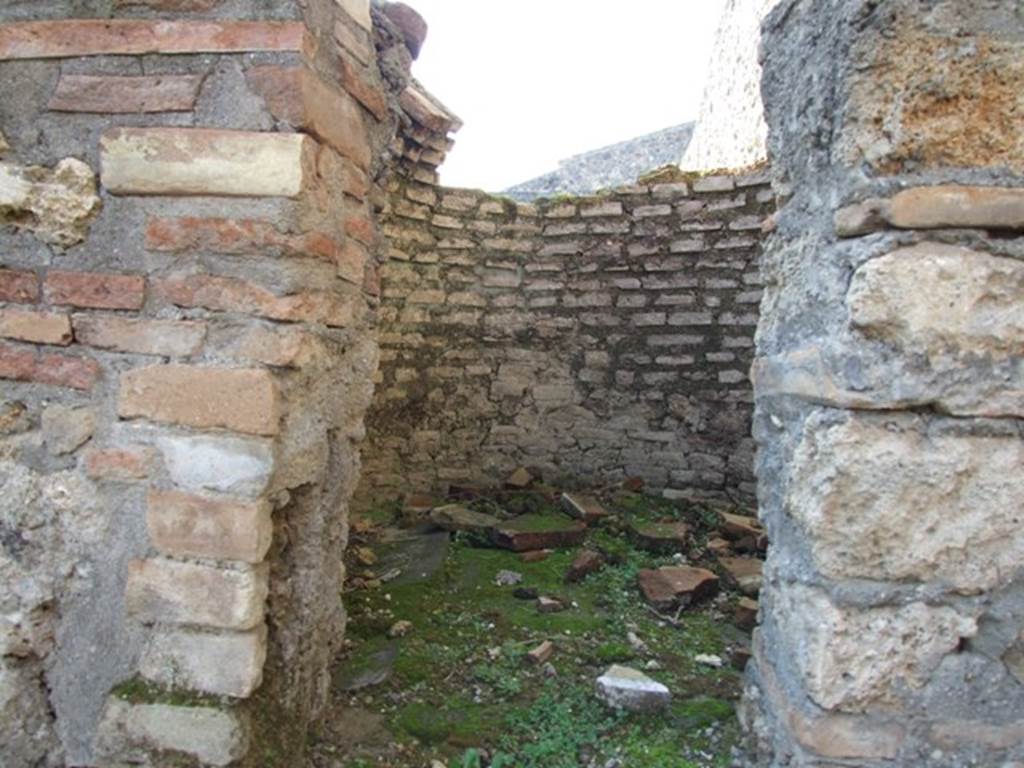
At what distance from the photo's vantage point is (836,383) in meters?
1.36

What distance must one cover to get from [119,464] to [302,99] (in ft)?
3.20

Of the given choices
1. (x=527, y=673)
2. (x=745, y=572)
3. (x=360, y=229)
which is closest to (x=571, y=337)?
(x=745, y=572)

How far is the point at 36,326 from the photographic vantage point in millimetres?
1661

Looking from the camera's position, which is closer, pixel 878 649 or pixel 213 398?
pixel 878 649

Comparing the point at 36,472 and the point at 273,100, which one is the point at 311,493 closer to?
the point at 36,472

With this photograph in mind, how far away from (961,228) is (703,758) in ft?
4.95

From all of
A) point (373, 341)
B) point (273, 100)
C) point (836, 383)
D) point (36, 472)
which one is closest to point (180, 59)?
point (273, 100)

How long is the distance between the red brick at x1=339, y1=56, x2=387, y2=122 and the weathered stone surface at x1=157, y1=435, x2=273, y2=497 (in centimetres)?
100

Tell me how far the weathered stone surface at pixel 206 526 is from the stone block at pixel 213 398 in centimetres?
18

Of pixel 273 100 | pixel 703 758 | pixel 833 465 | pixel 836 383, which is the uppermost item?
pixel 273 100

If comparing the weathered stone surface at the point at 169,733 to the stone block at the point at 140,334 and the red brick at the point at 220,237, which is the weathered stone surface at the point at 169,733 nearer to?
the stone block at the point at 140,334

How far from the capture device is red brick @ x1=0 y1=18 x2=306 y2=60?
1.61 meters

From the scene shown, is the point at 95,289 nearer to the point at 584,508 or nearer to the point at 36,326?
the point at 36,326

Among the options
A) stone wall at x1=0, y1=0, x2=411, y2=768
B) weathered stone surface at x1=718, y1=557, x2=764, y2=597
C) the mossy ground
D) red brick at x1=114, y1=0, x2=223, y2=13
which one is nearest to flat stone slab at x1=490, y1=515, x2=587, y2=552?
the mossy ground
